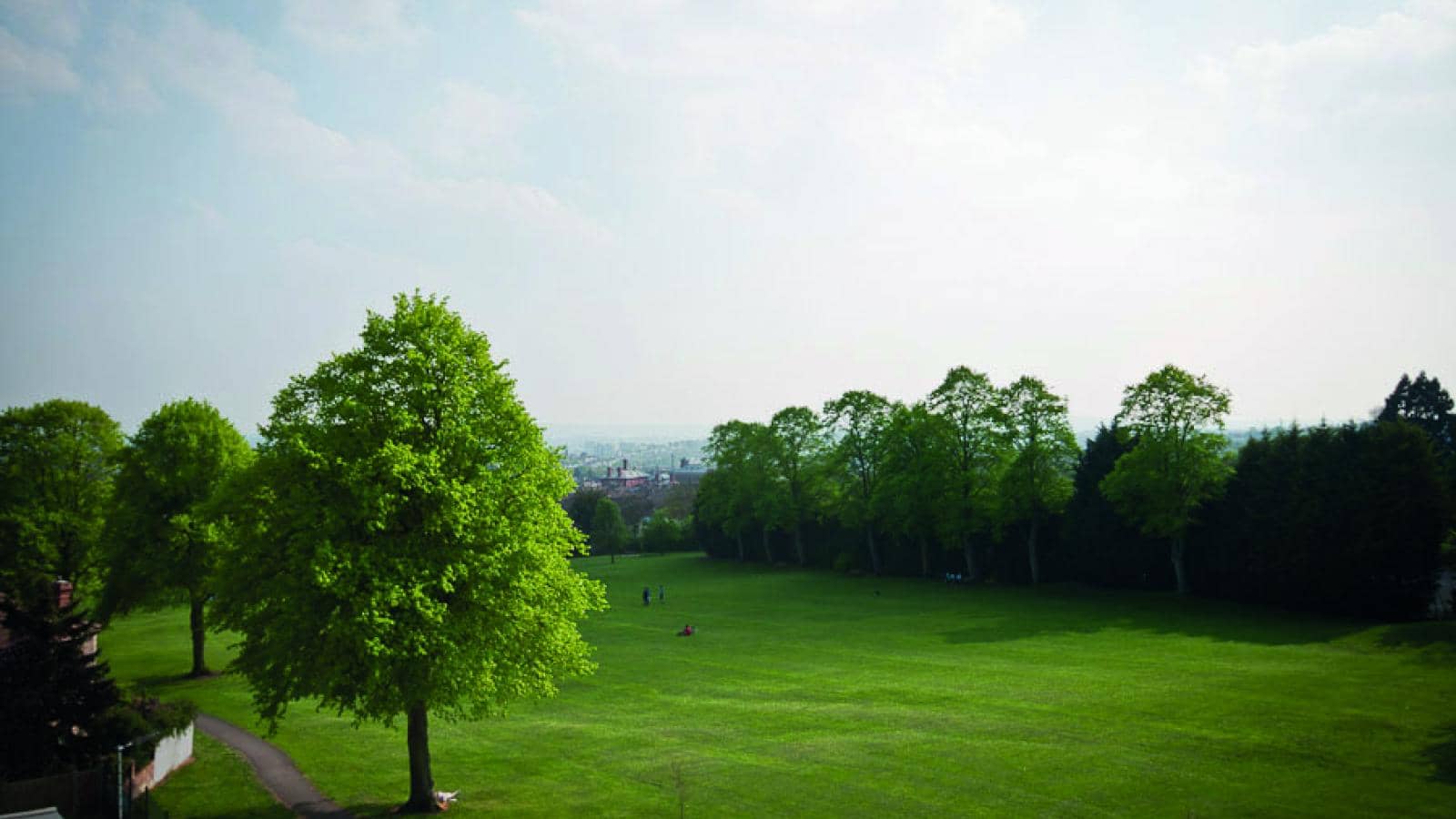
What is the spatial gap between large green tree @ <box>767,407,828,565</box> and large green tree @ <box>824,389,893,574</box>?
4.17 meters

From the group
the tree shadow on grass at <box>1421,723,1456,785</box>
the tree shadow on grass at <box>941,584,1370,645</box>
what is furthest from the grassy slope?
the tree shadow on grass at <box>941,584,1370,645</box>

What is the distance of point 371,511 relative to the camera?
23109 millimetres

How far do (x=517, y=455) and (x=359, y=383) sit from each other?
4665mm

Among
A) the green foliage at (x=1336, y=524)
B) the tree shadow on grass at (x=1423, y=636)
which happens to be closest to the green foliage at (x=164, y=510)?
the tree shadow on grass at (x=1423, y=636)

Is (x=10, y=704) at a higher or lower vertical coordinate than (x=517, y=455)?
lower

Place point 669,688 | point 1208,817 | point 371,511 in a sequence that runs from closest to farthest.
A: point 1208,817 → point 371,511 → point 669,688

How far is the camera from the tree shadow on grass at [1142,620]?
4678 centimetres

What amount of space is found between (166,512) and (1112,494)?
184 feet

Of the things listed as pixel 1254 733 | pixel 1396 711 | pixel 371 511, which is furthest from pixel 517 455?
pixel 1396 711

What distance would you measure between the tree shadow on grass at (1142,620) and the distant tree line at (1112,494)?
300 cm

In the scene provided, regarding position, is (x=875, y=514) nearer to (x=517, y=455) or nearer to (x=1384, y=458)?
(x=1384, y=458)

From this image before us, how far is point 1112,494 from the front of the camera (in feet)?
201

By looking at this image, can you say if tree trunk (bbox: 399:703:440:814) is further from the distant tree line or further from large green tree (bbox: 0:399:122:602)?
the distant tree line

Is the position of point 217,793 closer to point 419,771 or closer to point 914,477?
point 419,771
